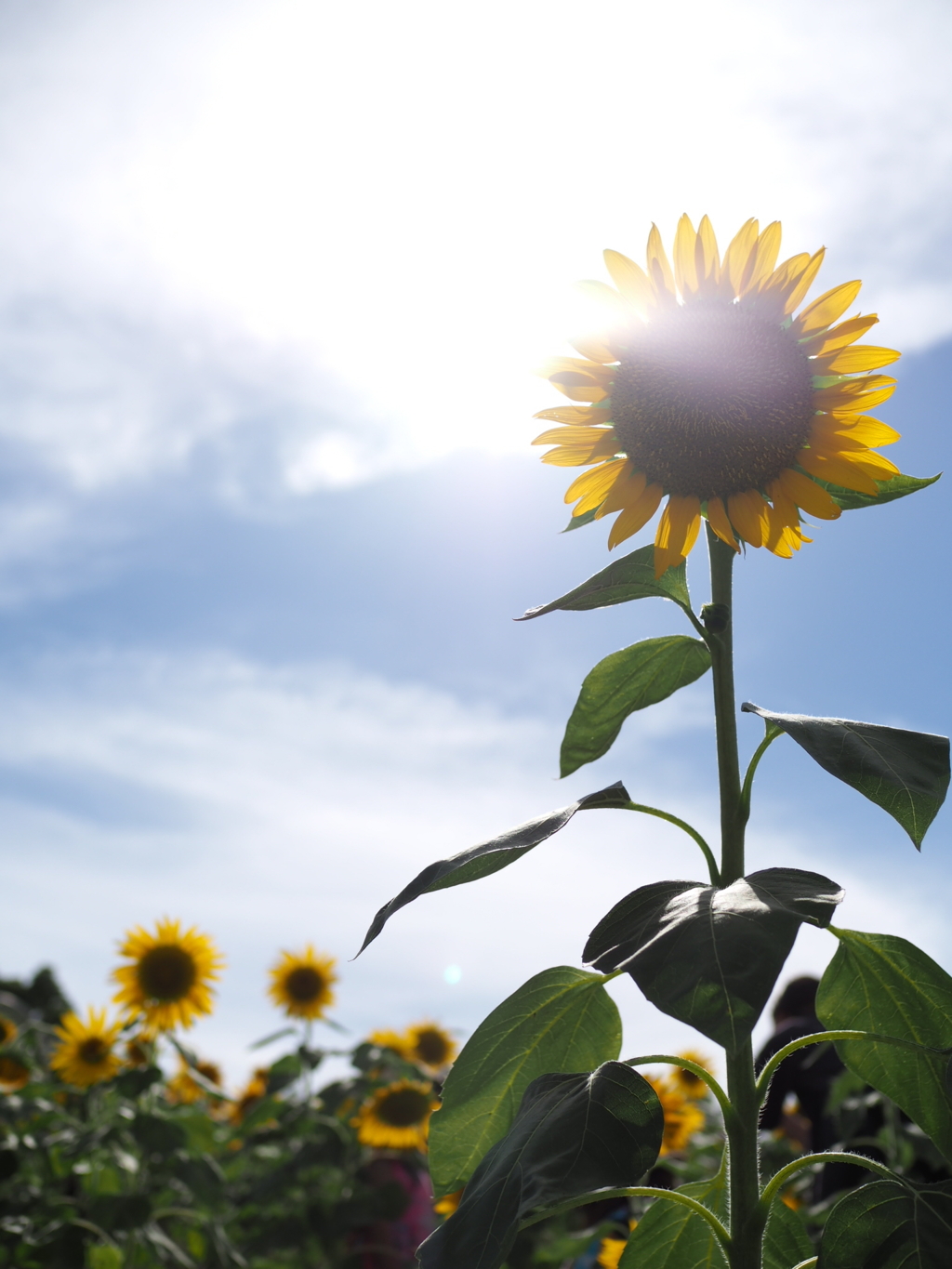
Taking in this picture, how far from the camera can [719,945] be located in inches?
34.4

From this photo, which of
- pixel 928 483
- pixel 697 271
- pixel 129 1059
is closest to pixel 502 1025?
pixel 928 483

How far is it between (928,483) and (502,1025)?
2.89ft

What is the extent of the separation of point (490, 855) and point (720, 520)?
54 centimetres

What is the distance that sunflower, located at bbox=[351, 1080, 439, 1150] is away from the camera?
4516 millimetres

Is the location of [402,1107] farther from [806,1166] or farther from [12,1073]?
[806,1166]

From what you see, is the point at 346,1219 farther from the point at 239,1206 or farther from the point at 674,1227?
the point at 674,1227

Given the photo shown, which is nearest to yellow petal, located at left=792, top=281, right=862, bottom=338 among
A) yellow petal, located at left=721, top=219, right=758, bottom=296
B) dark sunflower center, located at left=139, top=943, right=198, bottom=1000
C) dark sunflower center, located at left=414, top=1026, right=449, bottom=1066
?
yellow petal, located at left=721, top=219, right=758, bottom=296

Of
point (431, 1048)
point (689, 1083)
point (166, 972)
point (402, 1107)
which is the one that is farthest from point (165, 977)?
point (689, 1083)

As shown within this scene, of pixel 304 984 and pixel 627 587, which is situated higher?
pixel 627 587

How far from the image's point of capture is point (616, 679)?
1394mm

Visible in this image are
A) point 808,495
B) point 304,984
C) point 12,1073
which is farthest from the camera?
point 304,984

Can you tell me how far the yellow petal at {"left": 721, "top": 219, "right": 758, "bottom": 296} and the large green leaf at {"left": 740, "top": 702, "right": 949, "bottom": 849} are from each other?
2.13 ft

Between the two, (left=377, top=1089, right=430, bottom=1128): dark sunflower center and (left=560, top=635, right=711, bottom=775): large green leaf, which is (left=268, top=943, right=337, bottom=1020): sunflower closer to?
(left=377, top=1089, right=430, bottom=1128): dark sunflower center

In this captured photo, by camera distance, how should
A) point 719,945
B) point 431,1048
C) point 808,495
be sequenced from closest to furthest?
1. point 719,945
2. point 808,495
3. point 431,1048
